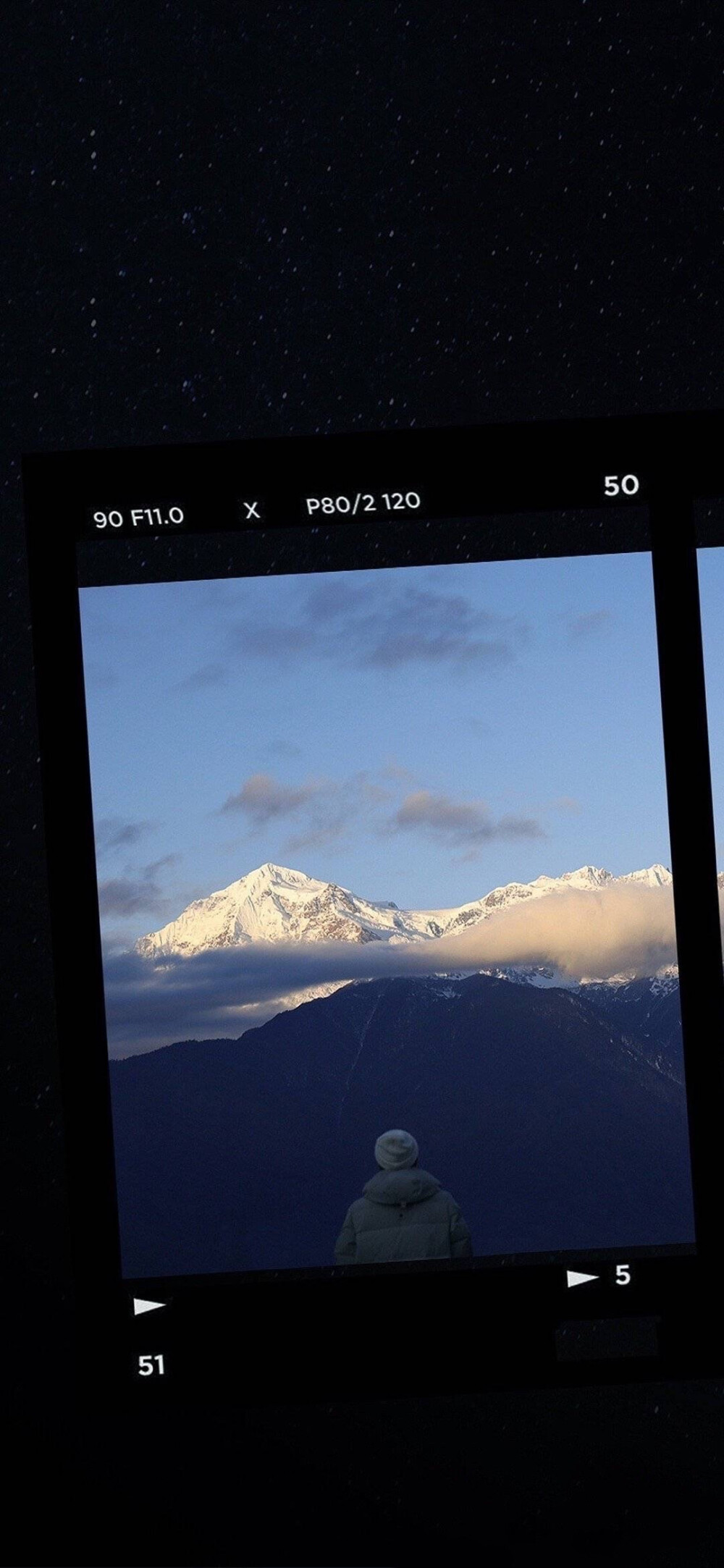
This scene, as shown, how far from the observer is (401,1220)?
2188 mm

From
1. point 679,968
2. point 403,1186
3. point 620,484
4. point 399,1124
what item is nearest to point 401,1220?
Answer: point 403,1186

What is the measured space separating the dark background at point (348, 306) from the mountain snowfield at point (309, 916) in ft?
1.16

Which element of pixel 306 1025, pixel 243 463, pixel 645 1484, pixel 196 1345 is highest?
pixel 243 463

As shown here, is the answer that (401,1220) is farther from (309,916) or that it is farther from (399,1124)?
(309,916)

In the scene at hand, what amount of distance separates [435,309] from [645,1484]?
2.04 m

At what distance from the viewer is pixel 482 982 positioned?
255 centimetres

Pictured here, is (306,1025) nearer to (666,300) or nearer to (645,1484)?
(645,1484)

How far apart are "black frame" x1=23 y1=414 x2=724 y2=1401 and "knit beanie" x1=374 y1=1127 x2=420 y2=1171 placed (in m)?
0.47

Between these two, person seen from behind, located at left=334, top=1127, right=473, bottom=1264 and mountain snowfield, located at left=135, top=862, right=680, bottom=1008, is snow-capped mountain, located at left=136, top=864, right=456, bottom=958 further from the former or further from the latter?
person seen from behind, located at left=334, top=1127, right=473, bottom=1264

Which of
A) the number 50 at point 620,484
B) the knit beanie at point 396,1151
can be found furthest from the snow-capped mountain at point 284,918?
the number 50 at point 620,484

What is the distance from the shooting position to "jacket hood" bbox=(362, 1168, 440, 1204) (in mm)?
2188

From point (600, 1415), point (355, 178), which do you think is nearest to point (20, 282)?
point (355, 178)

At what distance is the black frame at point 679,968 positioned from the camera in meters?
1.74

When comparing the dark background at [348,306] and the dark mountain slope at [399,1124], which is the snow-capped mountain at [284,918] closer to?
the dark mountain slope at [399,1124]
